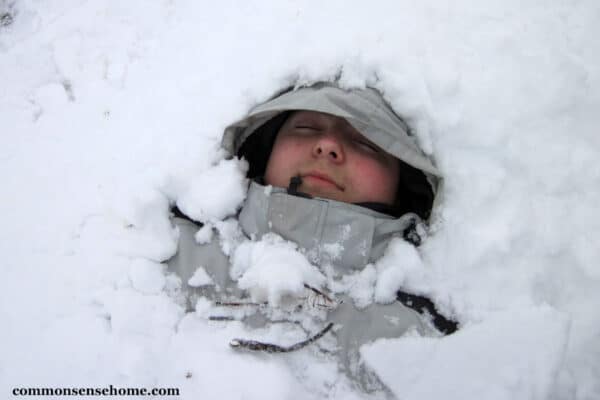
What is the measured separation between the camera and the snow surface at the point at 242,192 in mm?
1254

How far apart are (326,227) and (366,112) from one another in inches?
17.3

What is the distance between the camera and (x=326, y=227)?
4.89 ft

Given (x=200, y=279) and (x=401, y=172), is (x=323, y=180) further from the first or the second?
(x=200, y=279)

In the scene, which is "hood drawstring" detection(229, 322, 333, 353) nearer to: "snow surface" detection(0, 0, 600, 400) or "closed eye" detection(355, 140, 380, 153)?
"snow surface" detection(0, 0, 600, 400)

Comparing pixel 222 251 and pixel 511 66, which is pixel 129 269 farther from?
pixel 511 66

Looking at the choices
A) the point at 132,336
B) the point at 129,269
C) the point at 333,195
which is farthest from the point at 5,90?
the point at 333,195

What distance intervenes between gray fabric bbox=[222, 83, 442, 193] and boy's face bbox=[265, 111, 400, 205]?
3.2 inches

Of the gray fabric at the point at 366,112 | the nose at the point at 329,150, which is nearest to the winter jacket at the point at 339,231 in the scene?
the gray fabric at the point at 366,112

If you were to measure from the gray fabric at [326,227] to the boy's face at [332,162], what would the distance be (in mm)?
75

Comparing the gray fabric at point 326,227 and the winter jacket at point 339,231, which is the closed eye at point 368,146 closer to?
the winter jacket at point 339,231

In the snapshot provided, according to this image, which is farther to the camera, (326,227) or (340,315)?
(326,227)

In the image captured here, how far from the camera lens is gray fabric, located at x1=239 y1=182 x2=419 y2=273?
1479 millimetres

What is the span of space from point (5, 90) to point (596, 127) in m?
2.75

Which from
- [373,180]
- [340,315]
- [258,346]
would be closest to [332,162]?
[373,180]
